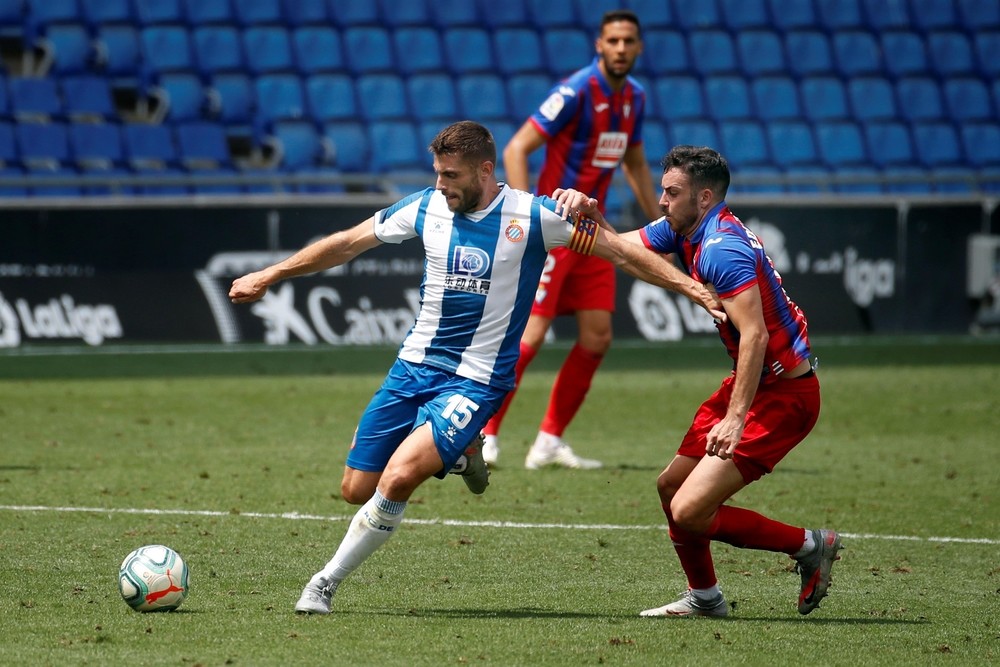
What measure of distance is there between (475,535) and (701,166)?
2.40m

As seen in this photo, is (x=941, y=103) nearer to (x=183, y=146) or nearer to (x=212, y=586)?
(x=183, y=146)

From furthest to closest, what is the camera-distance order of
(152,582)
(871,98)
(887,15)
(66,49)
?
(887,15) → (871,98) → (66,49) → (152,582)

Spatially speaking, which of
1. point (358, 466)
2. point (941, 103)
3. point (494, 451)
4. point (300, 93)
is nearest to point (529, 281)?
point (358, 466)

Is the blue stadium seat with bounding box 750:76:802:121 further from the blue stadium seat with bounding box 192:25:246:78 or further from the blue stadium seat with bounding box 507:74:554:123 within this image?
the blue stadium seat with bounding box 192:25:246:78

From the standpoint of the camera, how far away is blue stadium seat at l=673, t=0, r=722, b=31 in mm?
21750

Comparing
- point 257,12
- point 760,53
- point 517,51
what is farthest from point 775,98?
point 257,12

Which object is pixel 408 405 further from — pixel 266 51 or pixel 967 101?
pixel 967 101

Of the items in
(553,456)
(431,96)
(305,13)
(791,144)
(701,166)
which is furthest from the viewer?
(791,144)

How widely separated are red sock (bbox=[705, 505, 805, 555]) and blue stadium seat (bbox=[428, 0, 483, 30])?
15.6 metres

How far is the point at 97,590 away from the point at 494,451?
3806 mm

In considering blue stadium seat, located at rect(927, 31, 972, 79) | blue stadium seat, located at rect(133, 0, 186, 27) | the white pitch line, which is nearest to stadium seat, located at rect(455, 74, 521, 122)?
blue stadium seat, located at rect(133, 0, 186, 27)

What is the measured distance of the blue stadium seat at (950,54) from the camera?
22328mm

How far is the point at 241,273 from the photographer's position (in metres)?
14.3

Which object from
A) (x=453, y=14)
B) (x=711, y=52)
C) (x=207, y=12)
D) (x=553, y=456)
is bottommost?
(x=553, y=456)
